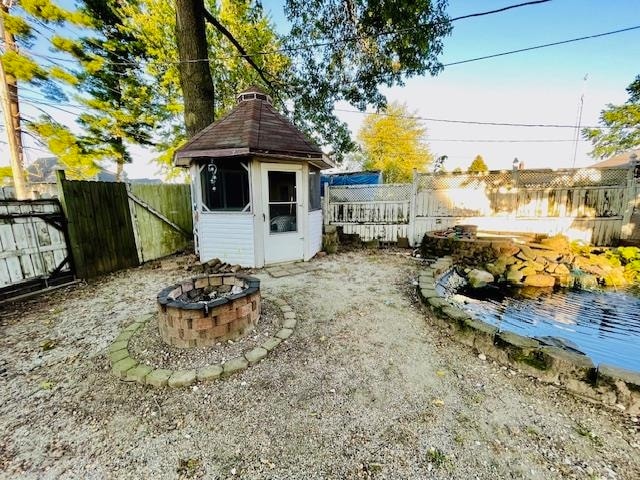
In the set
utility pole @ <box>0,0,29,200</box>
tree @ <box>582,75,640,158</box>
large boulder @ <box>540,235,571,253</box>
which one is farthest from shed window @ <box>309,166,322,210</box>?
tree @ <box>582,75,640,158</box>

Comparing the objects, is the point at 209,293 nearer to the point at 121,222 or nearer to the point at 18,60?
the point at 121,222

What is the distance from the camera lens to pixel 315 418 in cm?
190

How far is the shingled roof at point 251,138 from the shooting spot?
4.85 m

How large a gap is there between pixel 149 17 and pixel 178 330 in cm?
1588

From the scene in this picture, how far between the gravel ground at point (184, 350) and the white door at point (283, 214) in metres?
2.67

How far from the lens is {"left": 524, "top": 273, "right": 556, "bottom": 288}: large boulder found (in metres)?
5.04

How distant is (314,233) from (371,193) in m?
2.49

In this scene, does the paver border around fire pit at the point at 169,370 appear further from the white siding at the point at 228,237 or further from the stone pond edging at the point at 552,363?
the white siding at the point at 228,237

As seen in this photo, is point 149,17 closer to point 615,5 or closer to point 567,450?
point 615,5

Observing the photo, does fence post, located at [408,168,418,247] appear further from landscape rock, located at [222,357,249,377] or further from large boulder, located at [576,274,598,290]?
landscape rock, located at [222,357,249,377]

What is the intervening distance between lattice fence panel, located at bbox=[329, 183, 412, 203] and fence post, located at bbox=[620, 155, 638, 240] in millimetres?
5033

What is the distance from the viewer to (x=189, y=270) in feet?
17.7

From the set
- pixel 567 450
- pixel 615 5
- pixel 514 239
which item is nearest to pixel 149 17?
pixel 615 5

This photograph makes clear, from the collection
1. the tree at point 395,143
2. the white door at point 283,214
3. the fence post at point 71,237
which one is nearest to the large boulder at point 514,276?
the white door at point 283,214
